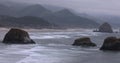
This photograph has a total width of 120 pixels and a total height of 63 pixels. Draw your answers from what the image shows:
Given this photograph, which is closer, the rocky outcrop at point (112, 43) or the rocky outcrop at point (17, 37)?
the rocky outcrop at point (112, 43)

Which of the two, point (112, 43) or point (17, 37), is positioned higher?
point (17, 37)

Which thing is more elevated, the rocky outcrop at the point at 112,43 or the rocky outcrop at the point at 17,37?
the rocky outcrop at the point at 17,37

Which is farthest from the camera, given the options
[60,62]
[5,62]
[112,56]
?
[112,56]

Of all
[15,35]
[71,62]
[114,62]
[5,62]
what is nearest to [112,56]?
[114,62]

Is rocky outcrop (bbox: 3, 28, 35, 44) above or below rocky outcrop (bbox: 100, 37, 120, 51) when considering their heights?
above

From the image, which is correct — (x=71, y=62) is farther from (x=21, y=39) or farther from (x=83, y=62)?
(x=21, y=39)

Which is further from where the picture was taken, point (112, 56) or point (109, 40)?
point (109, 40)

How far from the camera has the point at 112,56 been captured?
246ft

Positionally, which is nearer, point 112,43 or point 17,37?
point 112,43

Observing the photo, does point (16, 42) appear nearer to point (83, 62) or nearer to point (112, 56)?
point (112, 56)

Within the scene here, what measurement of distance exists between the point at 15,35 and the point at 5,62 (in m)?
48.4

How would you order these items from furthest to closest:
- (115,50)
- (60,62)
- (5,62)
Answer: (115,50) → (60,62) → (5,62)

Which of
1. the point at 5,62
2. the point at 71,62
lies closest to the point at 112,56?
the point at 71,62

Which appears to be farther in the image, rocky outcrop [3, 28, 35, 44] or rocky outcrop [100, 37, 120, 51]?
Answer: rocky outcrop [3, 28, 35, 44]
